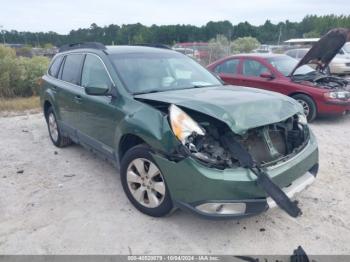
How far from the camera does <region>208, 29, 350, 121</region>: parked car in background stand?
276 inches

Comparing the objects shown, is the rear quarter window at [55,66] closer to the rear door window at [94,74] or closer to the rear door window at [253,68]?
the rear door window at [94,74]

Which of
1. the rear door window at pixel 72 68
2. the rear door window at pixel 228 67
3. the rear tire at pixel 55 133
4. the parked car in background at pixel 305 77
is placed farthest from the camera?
the rear door window at pixel 228 67

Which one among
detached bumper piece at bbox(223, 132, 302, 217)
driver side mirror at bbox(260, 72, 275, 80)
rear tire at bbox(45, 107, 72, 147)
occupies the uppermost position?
driver side mirror at bbox(260, 72, 275, 80)

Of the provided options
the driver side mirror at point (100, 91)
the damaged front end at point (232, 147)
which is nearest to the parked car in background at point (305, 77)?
the damaged front end at point (232, 147)

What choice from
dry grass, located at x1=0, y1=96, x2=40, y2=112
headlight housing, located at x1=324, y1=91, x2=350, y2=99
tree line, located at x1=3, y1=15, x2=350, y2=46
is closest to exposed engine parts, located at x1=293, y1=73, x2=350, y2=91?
headlight housing, located at x1=324, y1=91, x2=350, y2=99

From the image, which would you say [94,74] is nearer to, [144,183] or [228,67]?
[144,183]

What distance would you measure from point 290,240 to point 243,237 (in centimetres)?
43

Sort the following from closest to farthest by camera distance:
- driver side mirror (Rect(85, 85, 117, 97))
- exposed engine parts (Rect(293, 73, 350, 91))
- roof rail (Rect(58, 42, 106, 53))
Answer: driver side mirror (Rect(85, 85, 117, 97)) < roof rail (Rect(58, 42, 106, 53)) < exposed engine parts (Rect(293, 73, 350, 91))

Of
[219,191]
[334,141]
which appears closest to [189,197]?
[219,191]

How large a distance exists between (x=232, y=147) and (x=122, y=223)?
142 centimetres

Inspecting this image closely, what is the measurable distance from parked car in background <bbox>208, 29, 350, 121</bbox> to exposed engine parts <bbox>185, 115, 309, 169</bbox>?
4.03 meters

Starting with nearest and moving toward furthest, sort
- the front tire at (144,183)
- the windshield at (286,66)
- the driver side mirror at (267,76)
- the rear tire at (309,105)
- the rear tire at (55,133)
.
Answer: the front tire at (144,183) < the rear tire at (55,133) < the rear tire at (309,105) < the driver side mirror at (267,76) < the windshield at (286,66)

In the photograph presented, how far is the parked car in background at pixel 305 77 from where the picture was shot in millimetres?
7012

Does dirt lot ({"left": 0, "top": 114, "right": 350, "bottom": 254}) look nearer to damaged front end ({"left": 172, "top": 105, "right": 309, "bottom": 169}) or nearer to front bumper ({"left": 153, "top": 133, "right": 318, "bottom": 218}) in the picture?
front bumper ({"left": 153, "top": 133, "right": 318, "bottom": 218})
